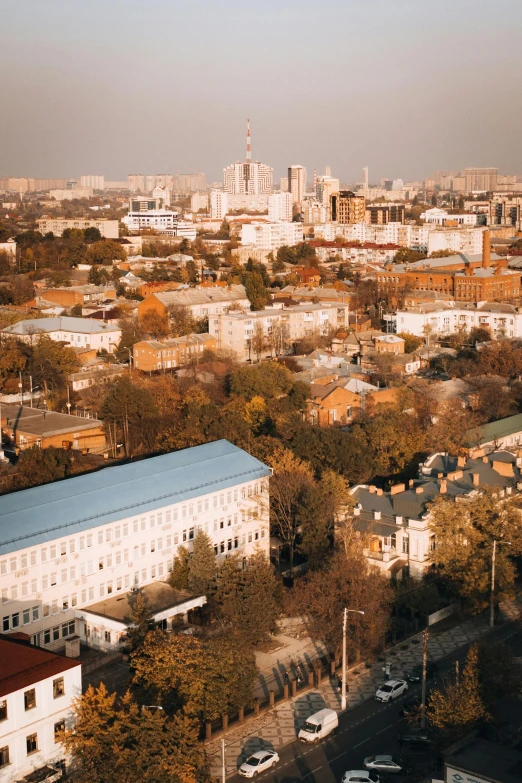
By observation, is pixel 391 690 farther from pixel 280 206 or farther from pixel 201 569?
pixel 280 206

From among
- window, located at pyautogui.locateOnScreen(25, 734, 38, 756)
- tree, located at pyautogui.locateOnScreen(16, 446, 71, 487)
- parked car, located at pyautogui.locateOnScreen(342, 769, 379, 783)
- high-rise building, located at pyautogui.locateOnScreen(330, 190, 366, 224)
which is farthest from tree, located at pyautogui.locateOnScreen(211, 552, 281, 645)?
high-rise building, located at pyautogui.locateOnScreen(330, 190, 366, 224)

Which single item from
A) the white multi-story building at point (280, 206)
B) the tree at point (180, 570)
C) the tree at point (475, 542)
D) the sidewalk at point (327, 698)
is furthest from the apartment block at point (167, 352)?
the white multi-story building at point (280, 206)

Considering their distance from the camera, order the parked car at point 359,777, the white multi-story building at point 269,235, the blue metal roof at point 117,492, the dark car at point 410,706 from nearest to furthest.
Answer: the parked car at point 359,777 → the dark car at point 410,706 → the blue metal roof at point 117,492 → the white multi-story building at point 269,235

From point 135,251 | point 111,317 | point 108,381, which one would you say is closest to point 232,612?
point 108,381

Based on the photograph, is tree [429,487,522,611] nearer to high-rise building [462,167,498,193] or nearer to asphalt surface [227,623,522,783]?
asphalt surface [227,623,522,783]

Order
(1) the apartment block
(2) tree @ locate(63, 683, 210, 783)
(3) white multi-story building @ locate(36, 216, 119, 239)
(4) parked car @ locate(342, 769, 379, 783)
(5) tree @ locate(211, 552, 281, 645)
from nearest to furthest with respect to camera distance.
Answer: (2) tree @ locate(63, 683, 210, 783)
(4) parked car @ locate(342, 769, 379, 783)
(5) tree @ locate(211, 552, 281, 645)
(1) the apartment block
(3) white multi-story building @ locate(36, 216, 119, 239)

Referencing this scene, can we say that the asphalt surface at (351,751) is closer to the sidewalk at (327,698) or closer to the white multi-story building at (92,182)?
the sidewalk at (327,698)
